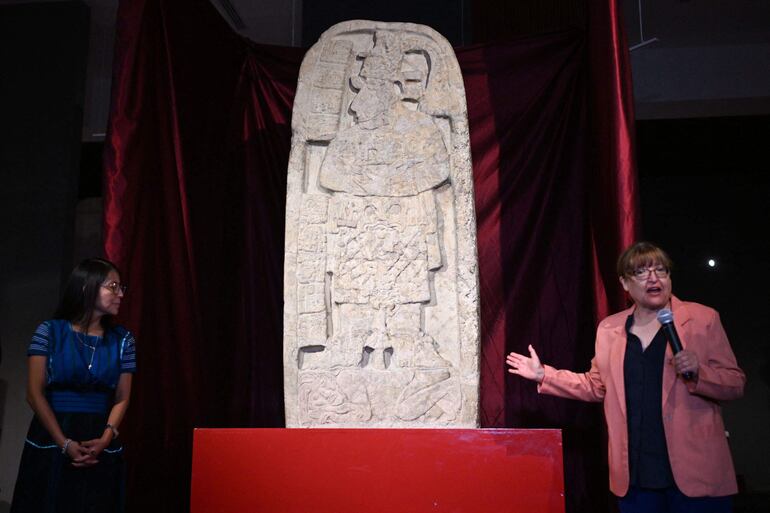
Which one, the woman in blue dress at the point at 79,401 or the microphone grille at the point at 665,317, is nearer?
the microphone grille at the point at 665,317

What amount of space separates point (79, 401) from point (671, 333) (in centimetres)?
203

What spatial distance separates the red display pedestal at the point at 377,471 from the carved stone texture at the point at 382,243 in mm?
427

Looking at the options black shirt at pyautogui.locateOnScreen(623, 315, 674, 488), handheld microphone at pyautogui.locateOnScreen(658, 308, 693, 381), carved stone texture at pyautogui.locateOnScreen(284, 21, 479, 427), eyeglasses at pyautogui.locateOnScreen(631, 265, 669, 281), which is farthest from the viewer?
carved stone texture at pyautogui.locateOnScreen(284, 21, 479, 427)

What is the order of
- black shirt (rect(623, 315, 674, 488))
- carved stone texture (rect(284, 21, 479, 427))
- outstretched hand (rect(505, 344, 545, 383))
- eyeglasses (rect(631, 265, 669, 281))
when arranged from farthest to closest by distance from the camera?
1. carved stone texture (rect(284, 21, 479, 427))
2. outstretched hand (rect(505, 344, 545, 383))
3. eyeglasses (rect(631, 265, 669, 281))
4. black shirt (rect(623, 315, 674, 488))

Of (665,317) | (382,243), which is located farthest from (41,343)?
(665,317)

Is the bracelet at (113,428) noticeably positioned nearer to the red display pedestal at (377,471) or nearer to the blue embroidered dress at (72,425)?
the blue embroidered dress at (72,425)

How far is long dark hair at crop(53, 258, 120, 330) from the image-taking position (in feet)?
9.07

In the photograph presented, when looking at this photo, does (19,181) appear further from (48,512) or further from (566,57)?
(566,57)

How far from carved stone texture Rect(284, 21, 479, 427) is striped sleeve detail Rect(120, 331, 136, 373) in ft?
2.43

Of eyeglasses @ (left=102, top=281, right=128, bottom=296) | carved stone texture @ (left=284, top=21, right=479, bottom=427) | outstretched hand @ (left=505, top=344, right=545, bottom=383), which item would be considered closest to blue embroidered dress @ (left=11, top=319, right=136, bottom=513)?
eyeglasses @ (left=102, top=281, right=128, bottom=296)

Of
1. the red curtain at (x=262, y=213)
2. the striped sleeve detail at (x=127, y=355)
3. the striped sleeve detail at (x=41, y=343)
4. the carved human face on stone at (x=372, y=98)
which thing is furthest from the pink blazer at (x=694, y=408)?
the striped sleeve detail at (x=41, y=343)

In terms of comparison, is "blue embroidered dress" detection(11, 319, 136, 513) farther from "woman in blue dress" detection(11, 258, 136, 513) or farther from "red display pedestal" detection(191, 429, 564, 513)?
"red display pedestal" detection(191, 429, 564, 513)

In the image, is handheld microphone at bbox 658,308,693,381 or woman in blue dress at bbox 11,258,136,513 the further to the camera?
woman in blue dress at bbox 11,258,136,513

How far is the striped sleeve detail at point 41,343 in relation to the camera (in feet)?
8.77
